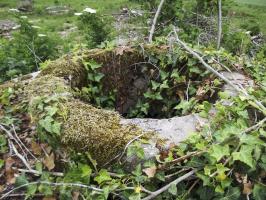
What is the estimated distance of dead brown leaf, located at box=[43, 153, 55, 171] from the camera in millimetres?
3055

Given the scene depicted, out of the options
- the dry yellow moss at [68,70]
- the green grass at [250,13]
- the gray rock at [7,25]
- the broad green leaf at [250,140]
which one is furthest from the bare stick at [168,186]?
the gray rock at [7,25]

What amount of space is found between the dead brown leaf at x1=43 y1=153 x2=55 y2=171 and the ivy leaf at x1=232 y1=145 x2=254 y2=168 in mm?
1272

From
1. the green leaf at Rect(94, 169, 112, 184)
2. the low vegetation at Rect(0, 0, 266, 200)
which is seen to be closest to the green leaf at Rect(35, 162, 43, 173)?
the low vegetation at Rect(0, 0, 266, 200)

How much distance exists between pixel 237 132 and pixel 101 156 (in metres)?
0.94

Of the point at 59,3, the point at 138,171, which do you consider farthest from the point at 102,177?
the point at 59,3

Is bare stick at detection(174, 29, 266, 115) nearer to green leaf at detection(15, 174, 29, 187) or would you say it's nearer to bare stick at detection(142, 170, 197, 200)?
bare stick at detection(142, 170, 197, 200)

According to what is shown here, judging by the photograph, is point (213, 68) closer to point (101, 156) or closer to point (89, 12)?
point (101, 156)

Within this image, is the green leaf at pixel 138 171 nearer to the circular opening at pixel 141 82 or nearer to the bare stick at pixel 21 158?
the bare stick at pixel 21 158

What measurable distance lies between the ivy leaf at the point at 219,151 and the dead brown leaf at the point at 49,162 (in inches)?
44.7

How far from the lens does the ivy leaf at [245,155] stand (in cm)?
256

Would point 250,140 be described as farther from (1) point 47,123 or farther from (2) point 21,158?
(2) point 21,158

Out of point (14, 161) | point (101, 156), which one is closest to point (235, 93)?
point (101, 156)

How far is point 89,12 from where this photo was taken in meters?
6.58

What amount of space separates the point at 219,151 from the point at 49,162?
4.00 feet
